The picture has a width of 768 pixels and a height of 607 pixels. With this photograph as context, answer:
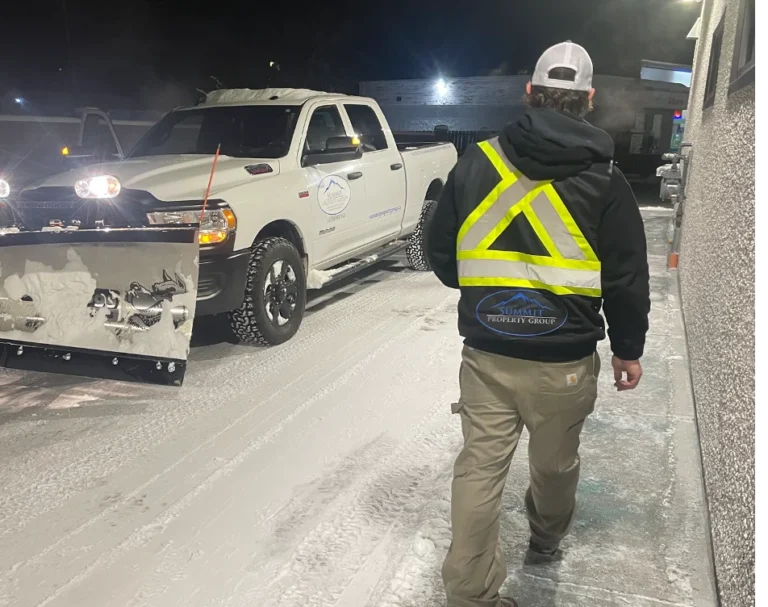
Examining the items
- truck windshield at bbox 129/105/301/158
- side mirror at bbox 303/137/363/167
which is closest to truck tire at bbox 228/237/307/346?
side mirror at bbox 303/137/363/167

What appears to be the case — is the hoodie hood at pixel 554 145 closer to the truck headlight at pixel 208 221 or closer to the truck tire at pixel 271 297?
the truck headlight at pixel 208 221

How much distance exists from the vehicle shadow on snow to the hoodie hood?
11.9 ft

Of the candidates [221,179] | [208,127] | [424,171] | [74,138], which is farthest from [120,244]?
[74,138]

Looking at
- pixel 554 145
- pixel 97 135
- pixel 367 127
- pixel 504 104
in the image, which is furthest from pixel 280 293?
pixel 504 104

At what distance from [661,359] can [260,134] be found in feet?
12.7

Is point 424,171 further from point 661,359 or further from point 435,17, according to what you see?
point 435,17

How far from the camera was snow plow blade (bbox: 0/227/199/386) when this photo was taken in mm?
3930

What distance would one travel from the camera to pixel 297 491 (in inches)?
126

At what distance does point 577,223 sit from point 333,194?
4.06 meters

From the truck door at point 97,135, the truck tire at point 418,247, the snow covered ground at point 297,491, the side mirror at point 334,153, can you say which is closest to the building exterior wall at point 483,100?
the truck door at point 97,135

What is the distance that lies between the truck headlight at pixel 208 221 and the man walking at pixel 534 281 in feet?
8.88

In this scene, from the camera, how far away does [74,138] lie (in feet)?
36.1

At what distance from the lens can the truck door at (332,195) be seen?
570cm

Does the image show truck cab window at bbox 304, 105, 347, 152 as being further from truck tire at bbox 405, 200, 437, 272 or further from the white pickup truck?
truck tire at bbox 405, 200, 437, 272
